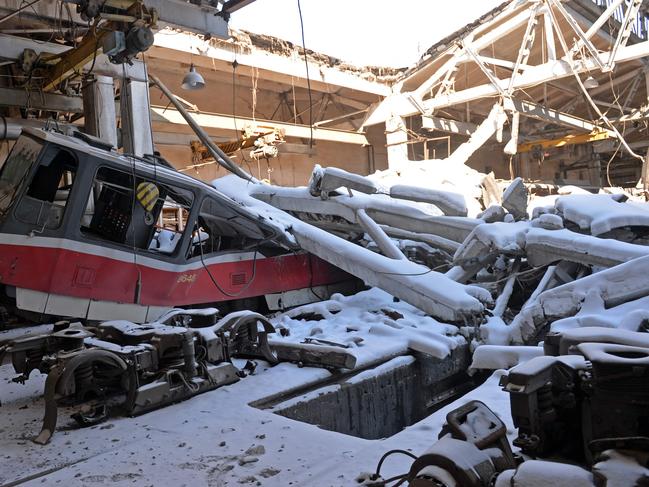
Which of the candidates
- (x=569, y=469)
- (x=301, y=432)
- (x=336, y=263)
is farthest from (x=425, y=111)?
(x=569, y=469)

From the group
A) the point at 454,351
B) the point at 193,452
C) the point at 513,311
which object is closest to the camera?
the point at 193,452

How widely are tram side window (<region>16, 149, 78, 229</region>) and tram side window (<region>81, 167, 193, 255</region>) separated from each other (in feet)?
1.11

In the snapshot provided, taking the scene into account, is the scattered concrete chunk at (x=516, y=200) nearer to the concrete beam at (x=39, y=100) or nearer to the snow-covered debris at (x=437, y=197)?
the snow-covered debris at (x=437, y=197)

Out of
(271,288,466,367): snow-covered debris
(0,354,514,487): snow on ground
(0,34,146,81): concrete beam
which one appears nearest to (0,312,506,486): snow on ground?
(0,354,514,487): snow on ground

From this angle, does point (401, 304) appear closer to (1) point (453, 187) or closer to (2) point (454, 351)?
(2) point (454, 351)

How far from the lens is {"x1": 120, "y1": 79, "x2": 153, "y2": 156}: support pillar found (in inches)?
377

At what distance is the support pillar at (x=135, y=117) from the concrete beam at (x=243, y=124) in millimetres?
2742

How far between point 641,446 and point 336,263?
594 cm

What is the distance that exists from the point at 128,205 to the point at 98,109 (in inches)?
161

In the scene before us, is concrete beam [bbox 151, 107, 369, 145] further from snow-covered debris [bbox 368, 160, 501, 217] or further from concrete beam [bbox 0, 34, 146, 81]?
snow-covered debris [bbox 368, 160, 501, 217]

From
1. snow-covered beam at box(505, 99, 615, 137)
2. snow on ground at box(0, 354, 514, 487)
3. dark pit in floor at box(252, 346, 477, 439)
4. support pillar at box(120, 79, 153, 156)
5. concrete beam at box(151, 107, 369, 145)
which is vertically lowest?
dark pit in floor at box(252, 346, 477, 439)

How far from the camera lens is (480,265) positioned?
287 inches

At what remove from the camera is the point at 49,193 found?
5.89 m

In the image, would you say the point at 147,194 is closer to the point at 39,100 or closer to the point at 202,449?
the point at 202,449
